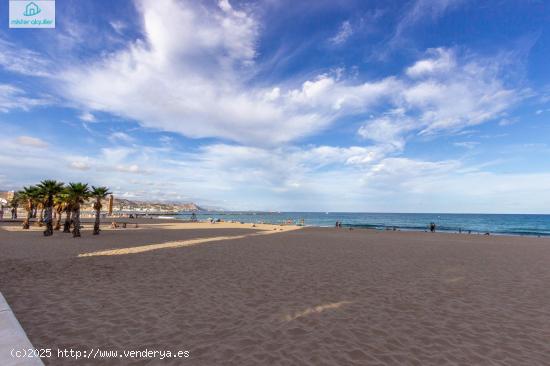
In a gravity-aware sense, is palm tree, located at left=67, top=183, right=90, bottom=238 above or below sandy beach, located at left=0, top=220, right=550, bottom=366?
above

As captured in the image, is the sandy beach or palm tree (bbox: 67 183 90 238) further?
palm tree (bbox: 67 183 90 238)

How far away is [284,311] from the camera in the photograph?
789 cm

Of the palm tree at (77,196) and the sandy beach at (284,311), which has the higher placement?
the palm tree at (77,196)

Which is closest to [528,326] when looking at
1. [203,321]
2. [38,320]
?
[203,321]

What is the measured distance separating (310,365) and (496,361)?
12.2ft

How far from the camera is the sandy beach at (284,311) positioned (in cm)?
568

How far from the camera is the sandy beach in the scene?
18.6ft

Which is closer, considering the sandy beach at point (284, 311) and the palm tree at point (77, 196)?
the sandy beach at point (284, 311)

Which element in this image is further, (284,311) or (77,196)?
(77,196)

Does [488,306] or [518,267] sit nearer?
[488,306]

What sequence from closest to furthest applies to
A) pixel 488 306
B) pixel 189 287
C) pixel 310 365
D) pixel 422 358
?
pixel 310 365, pixel 422 358, pixel 488 306, pixel 189 287

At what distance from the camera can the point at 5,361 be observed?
13.8 feet

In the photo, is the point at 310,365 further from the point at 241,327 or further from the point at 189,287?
the point at 189,287

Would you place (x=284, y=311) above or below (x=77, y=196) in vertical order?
below
